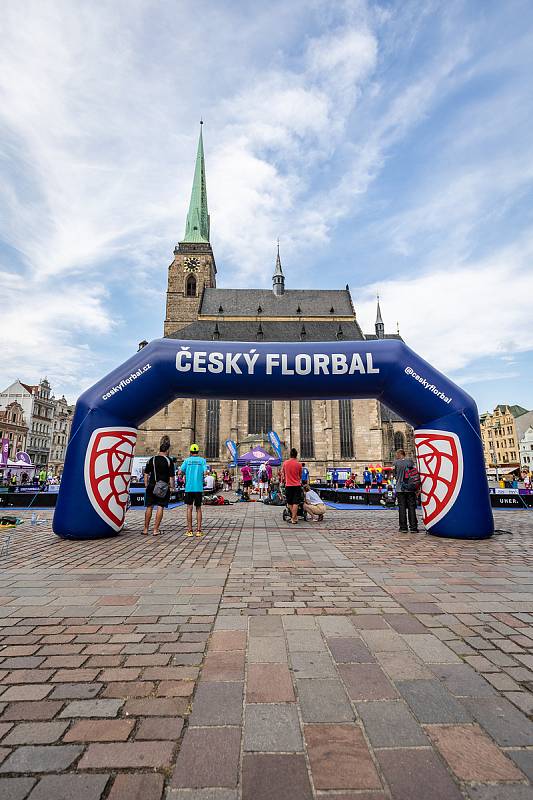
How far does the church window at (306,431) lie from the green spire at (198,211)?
24.3 m

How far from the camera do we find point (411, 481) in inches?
327

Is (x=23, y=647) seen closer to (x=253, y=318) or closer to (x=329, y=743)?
(x=329, y=743)

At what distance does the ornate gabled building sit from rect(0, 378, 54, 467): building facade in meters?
29.9

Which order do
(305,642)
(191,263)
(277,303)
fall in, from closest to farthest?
(305,642)
(191,263)
(277,303)

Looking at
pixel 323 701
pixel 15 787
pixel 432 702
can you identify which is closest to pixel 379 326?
pixel 432 702

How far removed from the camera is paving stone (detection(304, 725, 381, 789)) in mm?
1465

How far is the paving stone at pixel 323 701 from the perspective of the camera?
6.18 ft

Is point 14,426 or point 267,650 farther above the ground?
point 14,426

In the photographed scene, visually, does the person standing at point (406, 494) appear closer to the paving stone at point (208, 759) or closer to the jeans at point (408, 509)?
the jeans at point (408, 509)

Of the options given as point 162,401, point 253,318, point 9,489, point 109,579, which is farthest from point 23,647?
point 253,318

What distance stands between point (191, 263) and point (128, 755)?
1918 inches

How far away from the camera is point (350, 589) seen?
4.04 meters

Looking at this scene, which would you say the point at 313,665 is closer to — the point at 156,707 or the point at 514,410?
the point at 156,707

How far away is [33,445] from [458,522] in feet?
214
